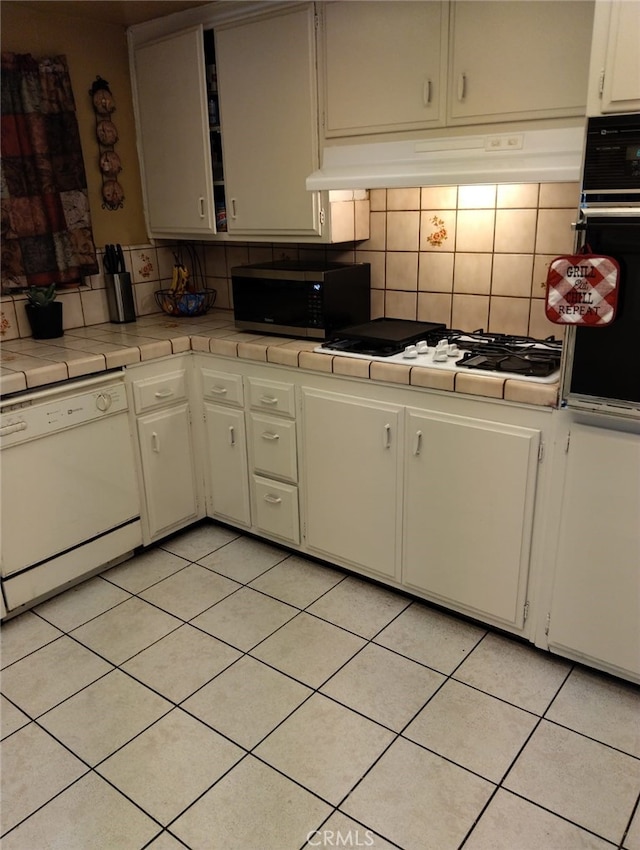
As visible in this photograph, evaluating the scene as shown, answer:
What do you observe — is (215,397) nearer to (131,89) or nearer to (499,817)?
(131,89)

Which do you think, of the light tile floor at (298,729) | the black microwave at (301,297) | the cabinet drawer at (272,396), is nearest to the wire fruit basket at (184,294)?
the black microwave at (301,297)

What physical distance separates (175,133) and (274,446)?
1544 mm

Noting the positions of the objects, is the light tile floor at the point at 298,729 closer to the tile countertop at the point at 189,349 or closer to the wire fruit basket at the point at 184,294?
the tile countertop at the point at 189,349

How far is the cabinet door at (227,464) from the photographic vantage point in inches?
110

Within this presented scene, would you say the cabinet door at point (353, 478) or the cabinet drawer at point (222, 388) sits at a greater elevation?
the cabinet drawer at point (222, 388)

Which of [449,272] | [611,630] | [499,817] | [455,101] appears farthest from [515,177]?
[499,817]

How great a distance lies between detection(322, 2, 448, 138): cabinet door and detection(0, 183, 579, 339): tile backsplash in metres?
0.36

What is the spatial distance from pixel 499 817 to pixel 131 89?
328 centimetres

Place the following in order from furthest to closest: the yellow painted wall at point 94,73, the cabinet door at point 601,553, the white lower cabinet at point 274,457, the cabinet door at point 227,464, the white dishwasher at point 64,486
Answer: the cabinet door at point 227,464 → the yellow painted wall at point 94,73 → the white lower cabinet at point 274,457 → the white dishwasher at point 64,486 → the cabinet door at point 601,553

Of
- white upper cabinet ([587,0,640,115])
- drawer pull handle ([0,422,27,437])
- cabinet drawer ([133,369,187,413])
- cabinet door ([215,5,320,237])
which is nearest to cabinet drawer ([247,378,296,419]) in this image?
cabinet drawer ([133,369,187,413])

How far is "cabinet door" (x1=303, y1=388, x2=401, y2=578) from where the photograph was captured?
233cm

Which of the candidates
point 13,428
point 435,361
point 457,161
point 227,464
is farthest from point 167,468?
point 457,161

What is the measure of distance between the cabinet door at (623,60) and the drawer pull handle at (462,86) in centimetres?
58

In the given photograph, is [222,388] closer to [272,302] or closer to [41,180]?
[272,302]
